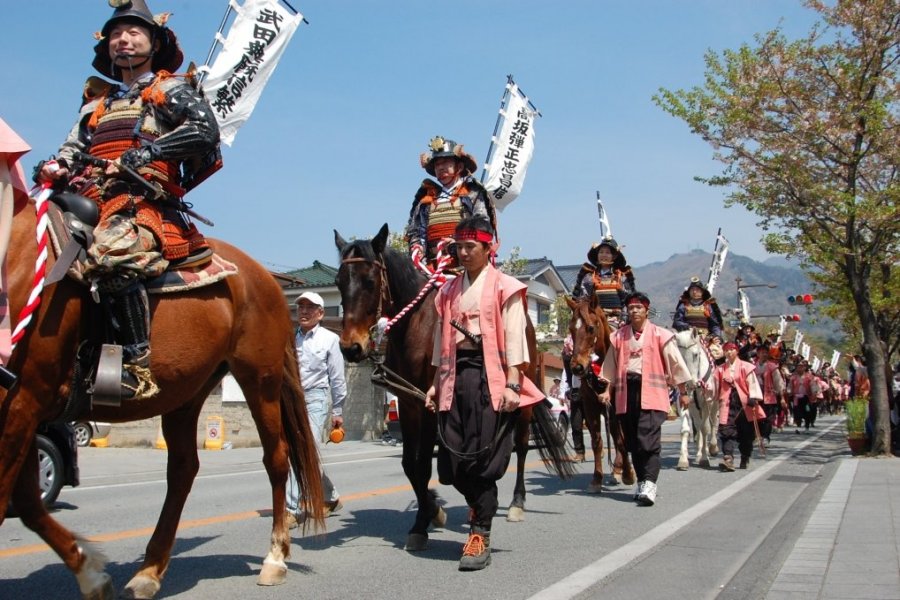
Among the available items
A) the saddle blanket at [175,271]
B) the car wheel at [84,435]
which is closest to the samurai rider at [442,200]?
the saddle blanket at [175,271]

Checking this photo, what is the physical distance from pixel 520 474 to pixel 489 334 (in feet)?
9.77

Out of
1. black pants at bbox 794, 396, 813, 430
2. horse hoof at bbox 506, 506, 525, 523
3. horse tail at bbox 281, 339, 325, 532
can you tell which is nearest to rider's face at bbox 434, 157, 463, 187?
horse tail at bbox 281, 339, 325, 532

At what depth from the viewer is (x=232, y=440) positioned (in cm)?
2350

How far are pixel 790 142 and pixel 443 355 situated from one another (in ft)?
42.7

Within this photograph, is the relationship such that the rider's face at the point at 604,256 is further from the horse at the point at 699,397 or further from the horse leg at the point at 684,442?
the horse leg at the point at 684,442

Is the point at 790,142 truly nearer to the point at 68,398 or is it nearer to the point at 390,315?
the point at 390,315

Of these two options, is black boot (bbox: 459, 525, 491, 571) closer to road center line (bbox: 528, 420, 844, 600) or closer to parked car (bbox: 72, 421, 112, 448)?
road center line (bbox: 528, 420, 844, 600)

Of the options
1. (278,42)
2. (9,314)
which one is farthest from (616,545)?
(278,42)

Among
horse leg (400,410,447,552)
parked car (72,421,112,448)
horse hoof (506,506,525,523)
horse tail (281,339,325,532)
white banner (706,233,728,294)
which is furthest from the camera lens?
white banner (706,233,728,294)

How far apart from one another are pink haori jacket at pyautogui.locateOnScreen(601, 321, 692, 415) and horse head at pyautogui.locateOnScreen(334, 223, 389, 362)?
393 centimetres

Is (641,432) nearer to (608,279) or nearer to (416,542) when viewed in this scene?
(608,279)

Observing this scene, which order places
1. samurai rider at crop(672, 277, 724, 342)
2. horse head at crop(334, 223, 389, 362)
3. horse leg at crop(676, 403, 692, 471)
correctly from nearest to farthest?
horse head at crop(334, 223, 389, 362)
horse leg at crop(676, 403, 692, 471)
samurai rider at crop(672, 277, 724, 342)

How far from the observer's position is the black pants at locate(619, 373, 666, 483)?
9750 mm

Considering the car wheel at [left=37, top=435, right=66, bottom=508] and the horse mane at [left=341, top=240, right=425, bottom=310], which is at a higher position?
the horse mane at [left=341, top=240, right=425, bottom=310]
